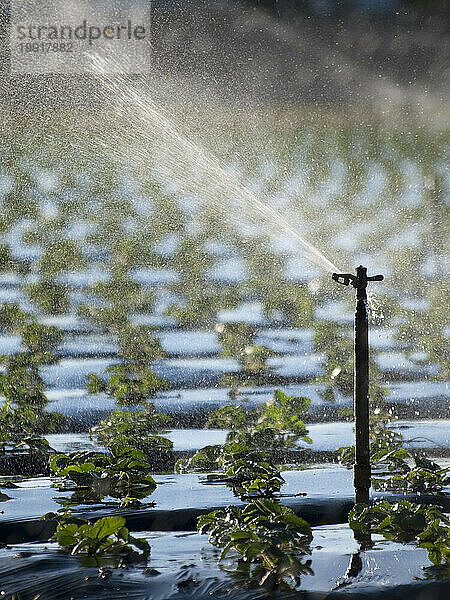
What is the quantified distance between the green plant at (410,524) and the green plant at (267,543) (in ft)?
0.74

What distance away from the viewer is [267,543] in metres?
1.98

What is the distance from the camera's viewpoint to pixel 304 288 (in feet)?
19.6

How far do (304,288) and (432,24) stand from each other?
211 centimetres

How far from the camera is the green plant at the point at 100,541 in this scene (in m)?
2.12

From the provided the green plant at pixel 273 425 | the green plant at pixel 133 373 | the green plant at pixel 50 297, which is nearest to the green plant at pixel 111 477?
the green plant at pixel 273 425

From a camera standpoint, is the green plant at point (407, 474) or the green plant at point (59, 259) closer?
Answer: the green plant at point (407, 474)

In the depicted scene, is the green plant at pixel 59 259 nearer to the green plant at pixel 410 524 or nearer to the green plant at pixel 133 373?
the green plant at pixel 133 373

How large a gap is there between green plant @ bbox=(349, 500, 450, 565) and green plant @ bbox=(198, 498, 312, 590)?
0.74 feet

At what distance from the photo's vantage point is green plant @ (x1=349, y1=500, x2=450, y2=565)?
2.09m

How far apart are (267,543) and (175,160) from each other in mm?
4811

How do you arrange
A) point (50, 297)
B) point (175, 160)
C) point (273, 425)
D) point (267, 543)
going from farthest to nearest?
point (175, 160)
point (50, 297)
point (273, 425)
point (267, 543)

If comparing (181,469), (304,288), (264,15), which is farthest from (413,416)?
(264,15)

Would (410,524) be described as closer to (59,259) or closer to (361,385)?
(361,385)

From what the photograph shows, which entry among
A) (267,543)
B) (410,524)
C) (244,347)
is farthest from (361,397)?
(244,347)
